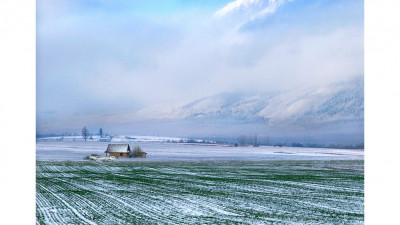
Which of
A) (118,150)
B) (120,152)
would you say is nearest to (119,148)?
(118,150)

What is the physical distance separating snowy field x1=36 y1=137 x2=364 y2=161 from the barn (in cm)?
62

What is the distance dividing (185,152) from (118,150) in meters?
8.80

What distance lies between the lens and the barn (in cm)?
4025

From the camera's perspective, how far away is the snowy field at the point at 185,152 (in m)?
41.4

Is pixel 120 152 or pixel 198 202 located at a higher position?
pixel 198 202

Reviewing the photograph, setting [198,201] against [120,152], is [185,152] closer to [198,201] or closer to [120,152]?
[120,152]

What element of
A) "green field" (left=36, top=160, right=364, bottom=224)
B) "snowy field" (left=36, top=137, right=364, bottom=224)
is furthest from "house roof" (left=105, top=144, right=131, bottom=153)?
"green field" (left=36, top=160, right=364, bottom=224)

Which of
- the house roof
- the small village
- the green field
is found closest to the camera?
the green field

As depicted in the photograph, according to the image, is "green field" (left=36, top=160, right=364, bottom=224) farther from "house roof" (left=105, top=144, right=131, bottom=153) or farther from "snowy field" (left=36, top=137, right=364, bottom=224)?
"house roof" (left=105, top=144, right=131, bottom=153)

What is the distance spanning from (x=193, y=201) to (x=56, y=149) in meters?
35.4

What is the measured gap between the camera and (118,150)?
40844 mm

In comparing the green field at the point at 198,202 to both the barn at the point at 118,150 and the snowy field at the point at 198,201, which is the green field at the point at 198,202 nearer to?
the snowy field at the point at 198,201

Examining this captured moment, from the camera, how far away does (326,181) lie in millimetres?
20047
